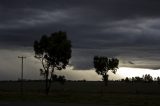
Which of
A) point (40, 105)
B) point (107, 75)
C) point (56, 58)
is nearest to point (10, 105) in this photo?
point (40, 105)

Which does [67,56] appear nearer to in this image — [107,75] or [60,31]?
[60,31]

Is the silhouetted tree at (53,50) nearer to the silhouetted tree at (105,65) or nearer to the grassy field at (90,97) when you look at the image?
the grassy field at (90,97)

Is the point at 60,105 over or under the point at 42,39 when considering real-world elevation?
under

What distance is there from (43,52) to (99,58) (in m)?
74.3

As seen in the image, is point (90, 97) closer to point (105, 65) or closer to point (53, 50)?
point (53, 50)

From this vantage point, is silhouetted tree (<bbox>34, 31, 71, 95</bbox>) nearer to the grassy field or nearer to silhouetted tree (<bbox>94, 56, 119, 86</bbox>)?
the grassy field

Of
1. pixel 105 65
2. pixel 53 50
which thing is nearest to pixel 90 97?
pixel 53 50

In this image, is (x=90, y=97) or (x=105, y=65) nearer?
(x=90, y=97)

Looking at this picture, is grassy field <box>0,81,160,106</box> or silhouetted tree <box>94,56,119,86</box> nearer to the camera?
grassy field <box>0,81,160,106</box>

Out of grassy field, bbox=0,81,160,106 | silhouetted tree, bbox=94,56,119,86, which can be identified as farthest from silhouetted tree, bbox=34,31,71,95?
silhouetted tree, bbox=94,56,119,86

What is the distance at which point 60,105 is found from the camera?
36.3 m

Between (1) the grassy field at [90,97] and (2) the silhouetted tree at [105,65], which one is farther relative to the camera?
(2) the silhouetted tree at [105,65]

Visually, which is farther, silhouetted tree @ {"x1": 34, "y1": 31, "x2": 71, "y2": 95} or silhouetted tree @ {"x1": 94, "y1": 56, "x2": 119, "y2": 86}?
silhouetted tree @ {"x1": 94, "y1": 56, "x2": 119, "y2": 86}

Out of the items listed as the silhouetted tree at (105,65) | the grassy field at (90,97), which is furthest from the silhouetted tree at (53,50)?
the silhouetted tree at (105,65)
